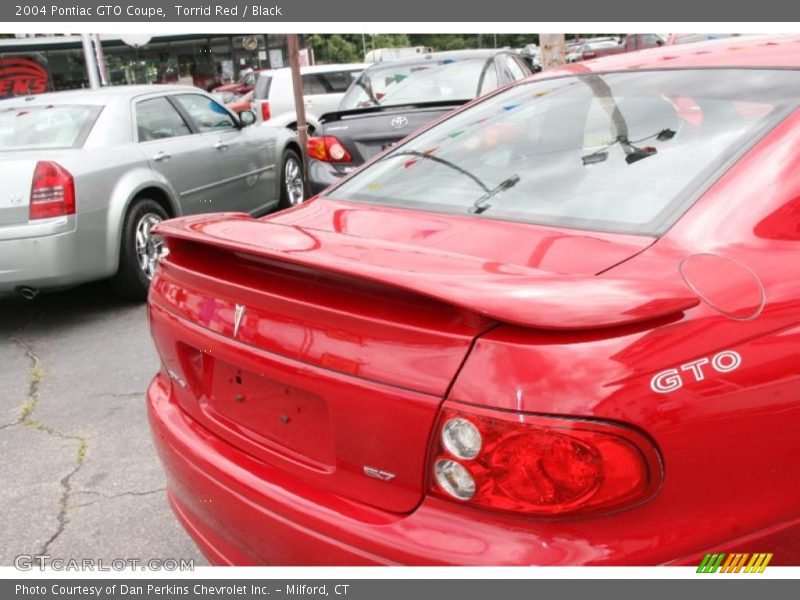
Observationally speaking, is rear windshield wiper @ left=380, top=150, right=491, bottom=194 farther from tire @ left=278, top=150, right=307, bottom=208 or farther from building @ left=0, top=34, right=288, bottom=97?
building @ left=0, top=34, right=288, bottom=97

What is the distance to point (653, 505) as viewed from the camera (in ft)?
5.32

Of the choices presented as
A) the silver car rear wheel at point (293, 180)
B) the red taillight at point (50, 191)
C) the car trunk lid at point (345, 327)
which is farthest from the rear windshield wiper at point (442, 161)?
the silver car rear wheel at point (293, 180)

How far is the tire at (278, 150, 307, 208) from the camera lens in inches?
343

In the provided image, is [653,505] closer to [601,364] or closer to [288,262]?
[601,364]

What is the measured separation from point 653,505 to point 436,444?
0.44m

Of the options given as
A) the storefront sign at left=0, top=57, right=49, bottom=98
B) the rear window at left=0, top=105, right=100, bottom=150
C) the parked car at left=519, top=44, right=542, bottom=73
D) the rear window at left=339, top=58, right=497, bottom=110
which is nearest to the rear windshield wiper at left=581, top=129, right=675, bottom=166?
the rear window at left=0, top=105, right=100, bottom=150

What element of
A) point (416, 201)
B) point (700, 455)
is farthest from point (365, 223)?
point (700, 455)

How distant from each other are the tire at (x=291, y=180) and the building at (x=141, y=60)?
22304 millimetres

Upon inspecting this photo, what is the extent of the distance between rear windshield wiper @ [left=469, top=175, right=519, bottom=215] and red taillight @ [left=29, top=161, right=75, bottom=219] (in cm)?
386

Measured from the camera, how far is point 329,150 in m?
6.81

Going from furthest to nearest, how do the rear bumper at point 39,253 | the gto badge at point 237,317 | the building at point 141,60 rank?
1. the building at point 141,60
2. the rear bumper at point 39,253
3. the gto badge at point 237,317

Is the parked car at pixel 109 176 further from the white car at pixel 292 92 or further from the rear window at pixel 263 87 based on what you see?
the rear window at pixel 263 87

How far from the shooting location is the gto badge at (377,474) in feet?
5.83

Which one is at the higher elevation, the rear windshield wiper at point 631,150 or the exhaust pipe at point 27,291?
the rear windshield wiper at point 631,150
